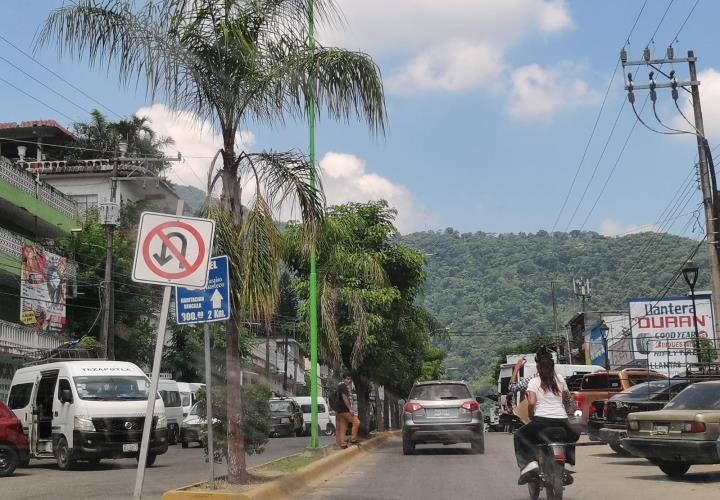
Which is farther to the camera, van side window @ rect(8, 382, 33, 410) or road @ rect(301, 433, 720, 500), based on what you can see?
van side window @ rect(8, 382, 33, 410)

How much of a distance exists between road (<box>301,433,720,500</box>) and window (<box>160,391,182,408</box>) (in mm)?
13352

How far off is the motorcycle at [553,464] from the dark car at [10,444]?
10.7 meters

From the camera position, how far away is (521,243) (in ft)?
331

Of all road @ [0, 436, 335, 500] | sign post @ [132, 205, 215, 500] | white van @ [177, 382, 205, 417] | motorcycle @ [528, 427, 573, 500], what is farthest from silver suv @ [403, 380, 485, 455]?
white van @ [177, 382, 205, 417]

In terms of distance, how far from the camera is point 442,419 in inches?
774

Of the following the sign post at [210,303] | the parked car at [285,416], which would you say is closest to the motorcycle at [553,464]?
the sign post at [210,303]

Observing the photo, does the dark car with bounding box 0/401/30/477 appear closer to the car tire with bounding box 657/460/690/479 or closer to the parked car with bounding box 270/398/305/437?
the car tire with bounding box 657/460/690/479

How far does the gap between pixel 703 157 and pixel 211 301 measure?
18.5 metres

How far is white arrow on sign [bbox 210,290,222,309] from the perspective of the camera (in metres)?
10.2

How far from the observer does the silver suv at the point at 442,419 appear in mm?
19578

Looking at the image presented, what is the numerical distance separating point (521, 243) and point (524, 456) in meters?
93.4

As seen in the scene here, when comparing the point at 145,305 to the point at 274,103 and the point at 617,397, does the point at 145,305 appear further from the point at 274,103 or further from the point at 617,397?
the point at 274,103

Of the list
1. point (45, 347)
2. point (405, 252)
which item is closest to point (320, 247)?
point (405, 252)

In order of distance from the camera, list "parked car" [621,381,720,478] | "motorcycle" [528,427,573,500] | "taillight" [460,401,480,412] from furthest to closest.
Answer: "taillight" [460,401,480,412]
"parked car" [621,381,720,478]
"motorcycle" [528,427,573,500]
